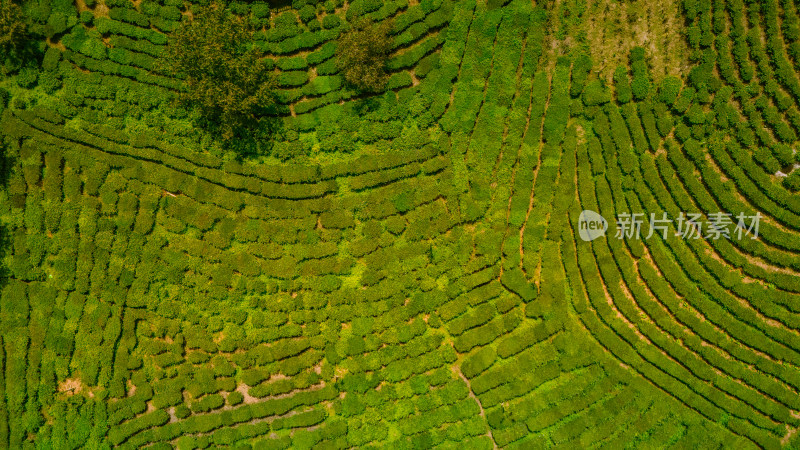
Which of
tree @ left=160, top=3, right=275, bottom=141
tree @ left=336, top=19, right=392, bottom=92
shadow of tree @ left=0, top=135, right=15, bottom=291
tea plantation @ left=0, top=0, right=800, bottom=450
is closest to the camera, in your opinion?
tree @ left=160, top=3, right=275, bottom=141

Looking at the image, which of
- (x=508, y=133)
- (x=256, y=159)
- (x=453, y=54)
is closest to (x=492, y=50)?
(x=453, y=54)

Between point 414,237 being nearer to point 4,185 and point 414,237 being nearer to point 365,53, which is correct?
point 365,53

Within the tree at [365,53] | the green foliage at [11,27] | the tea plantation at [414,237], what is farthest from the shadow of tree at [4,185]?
the tree at [365,53]

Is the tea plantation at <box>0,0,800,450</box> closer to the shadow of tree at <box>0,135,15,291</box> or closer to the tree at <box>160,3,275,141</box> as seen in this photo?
the shadow of tree at <box>0,135,15,291</box>

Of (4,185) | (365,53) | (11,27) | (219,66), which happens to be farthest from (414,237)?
(11,27)

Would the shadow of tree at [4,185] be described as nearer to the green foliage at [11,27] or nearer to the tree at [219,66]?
the green foliage at [11,27]

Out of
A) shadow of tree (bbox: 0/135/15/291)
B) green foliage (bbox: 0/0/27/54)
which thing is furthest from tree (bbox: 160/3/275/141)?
shadow of tree (bbox: 0/135/15/291)
